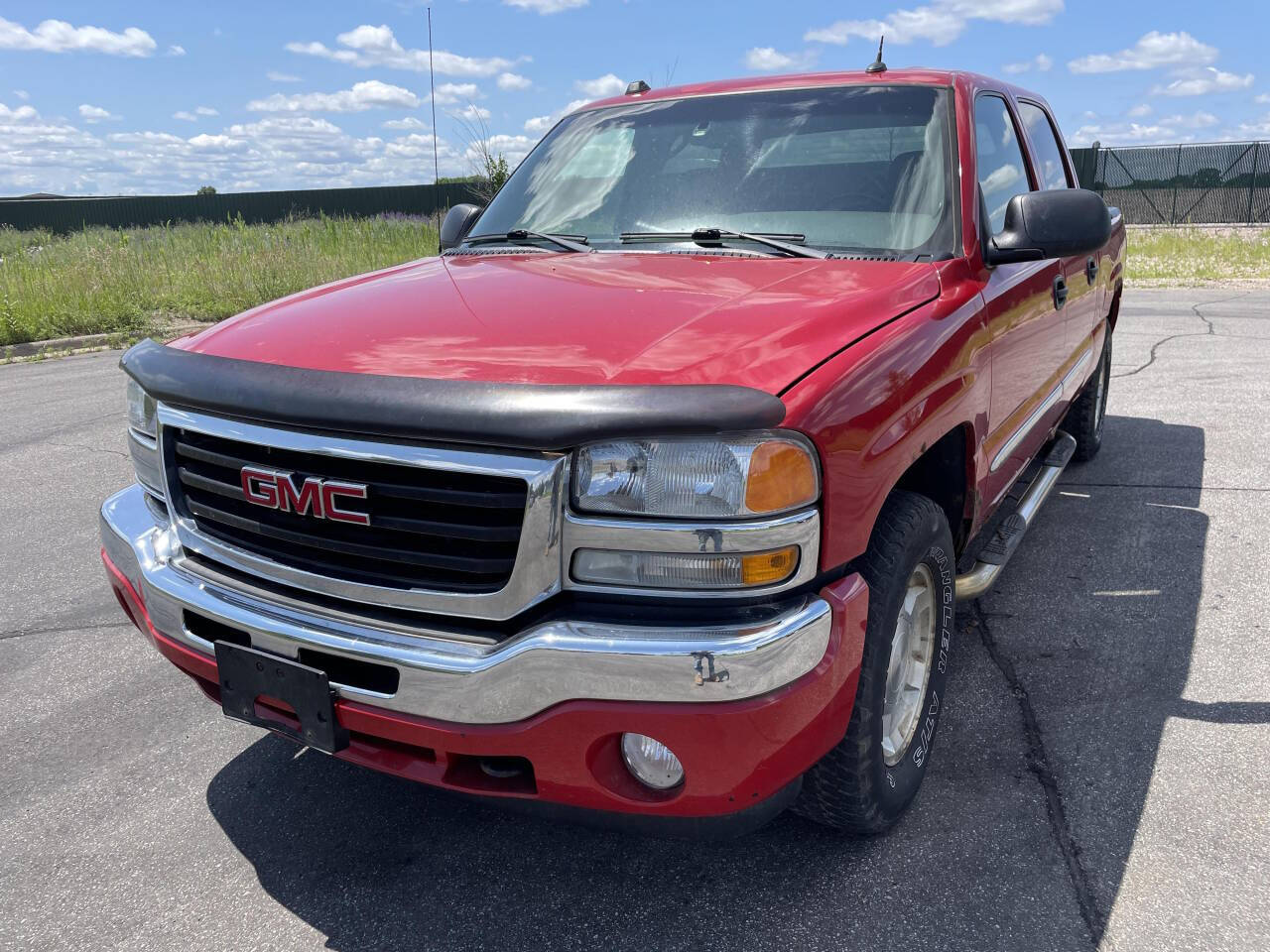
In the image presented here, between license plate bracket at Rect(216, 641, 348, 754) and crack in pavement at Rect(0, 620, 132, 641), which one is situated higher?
license plate bracket at Rect(216, 641, 348, 754)

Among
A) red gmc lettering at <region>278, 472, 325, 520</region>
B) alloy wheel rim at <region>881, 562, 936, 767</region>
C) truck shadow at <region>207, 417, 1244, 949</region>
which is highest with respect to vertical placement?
red gmc lettering at <region>278, 472, 325, 520</region>

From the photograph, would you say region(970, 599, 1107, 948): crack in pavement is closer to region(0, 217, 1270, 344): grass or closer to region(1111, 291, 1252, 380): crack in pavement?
region(1111, 291, 1252, 380): crack in pavement

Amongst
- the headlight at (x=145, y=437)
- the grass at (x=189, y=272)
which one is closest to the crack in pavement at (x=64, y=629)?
the headlight at (x=145, y=437)

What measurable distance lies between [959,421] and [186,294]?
38.7 ft

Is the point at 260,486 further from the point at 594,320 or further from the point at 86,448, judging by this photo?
the point at 86,448

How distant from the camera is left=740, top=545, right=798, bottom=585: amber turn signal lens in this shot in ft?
6.10

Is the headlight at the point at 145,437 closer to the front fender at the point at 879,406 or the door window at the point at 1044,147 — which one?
the front fender at the point at 879,406

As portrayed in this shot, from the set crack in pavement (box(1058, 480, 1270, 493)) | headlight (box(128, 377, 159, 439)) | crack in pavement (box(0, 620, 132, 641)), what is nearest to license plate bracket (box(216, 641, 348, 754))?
headlight (box(128, 377, 159, 439))

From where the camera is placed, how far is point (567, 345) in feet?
6.97

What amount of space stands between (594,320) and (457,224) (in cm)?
198

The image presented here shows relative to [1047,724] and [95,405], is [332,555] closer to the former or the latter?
[1047,724]

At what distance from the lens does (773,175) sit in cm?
314

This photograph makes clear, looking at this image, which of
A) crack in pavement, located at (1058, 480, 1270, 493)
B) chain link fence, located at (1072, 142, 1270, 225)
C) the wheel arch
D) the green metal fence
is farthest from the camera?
the green metal fence

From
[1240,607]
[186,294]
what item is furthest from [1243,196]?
[1240,607]
